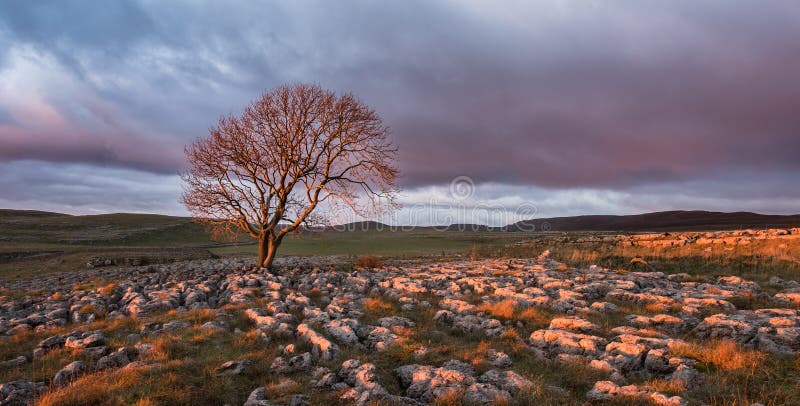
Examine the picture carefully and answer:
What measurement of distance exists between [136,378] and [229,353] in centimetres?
214

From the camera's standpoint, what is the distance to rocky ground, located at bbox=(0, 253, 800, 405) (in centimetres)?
648

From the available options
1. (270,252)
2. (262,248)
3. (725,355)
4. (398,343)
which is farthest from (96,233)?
(725,355)

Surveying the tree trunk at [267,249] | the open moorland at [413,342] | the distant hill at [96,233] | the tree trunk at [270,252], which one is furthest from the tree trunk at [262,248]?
the distant hill at [96,233]

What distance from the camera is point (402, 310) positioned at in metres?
12.7

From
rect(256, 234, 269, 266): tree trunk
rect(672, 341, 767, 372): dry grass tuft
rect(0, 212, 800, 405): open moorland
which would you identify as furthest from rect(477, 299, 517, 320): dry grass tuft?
rect(256, 234, 269, 266): tree trunk

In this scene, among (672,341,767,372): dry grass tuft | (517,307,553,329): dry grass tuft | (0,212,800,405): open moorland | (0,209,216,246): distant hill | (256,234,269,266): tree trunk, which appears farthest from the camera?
(0,209,216,246): distant hill

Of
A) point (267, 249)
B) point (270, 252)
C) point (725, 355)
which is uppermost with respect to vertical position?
point (267, 249)

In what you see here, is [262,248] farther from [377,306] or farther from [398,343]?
[398,343]

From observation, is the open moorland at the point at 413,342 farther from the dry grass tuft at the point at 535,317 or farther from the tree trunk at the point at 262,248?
the tree trunk at the point at 262,248

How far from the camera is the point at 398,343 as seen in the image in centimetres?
886

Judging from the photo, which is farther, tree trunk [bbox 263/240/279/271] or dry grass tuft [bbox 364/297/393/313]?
tree trunk [bbox 263/240/279/271]

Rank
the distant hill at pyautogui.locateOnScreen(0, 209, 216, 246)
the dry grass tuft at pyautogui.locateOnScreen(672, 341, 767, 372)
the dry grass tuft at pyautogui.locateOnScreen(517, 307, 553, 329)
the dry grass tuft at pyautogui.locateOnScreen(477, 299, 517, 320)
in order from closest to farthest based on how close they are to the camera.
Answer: the dry grass tuft at pyautogui.locateOnScreen(672, 341, 767, 372)
the dry grass tuft at pyautogui.locateOnScreen(517, 307, 553, 329)
the dry grass tuft at pyautogui.locateOnScreen(477, 299, 517, 320)
the distant hill at pyautogui.locateOnScreen(0, 209, 216, 246)

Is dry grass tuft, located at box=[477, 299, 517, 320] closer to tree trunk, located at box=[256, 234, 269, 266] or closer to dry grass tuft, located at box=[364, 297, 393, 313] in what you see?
dry grass tuft, located at box=[364, 297, 393, 313]

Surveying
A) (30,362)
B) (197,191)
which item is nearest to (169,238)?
(197,191)
